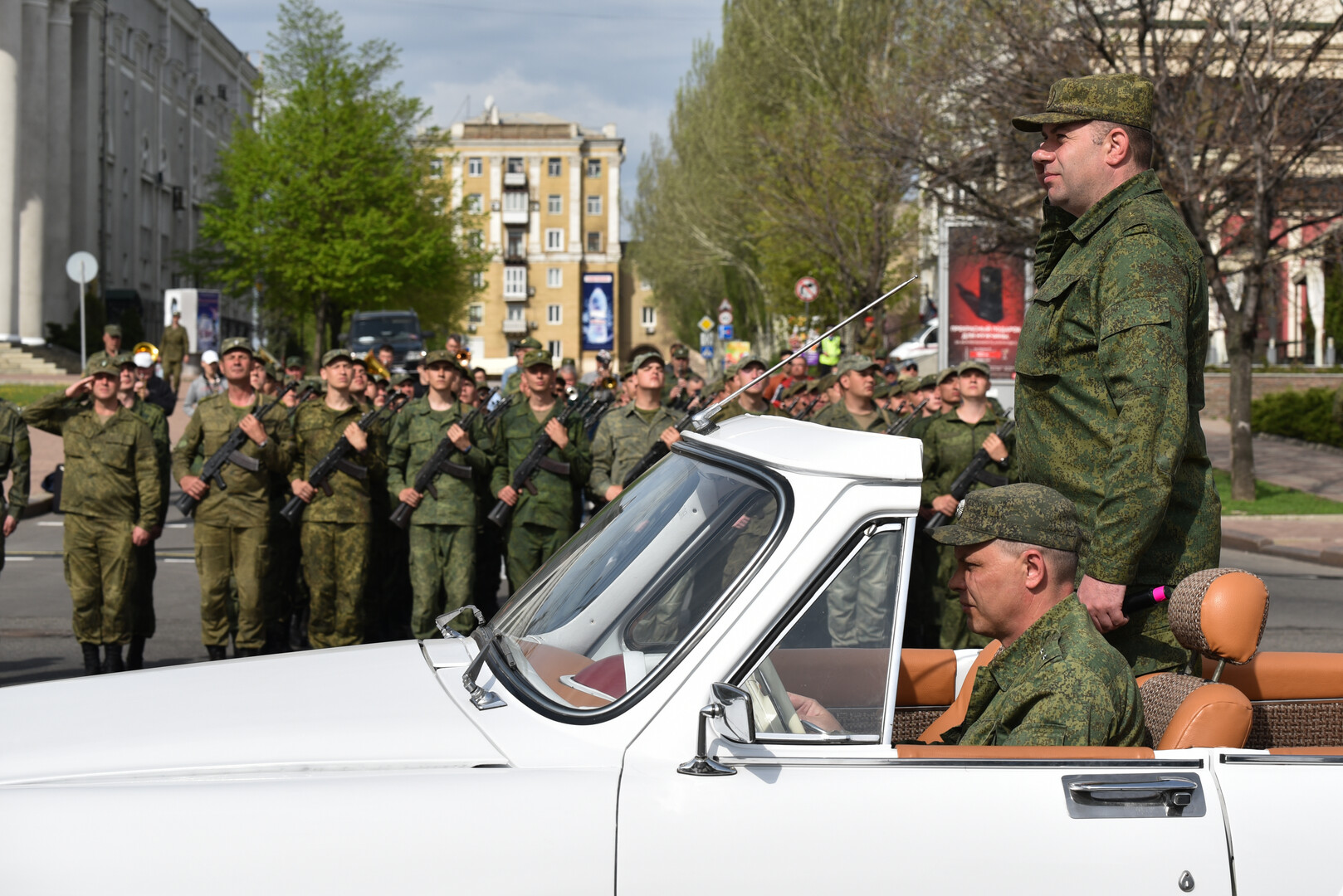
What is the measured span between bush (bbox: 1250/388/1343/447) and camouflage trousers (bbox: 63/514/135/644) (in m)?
23.5

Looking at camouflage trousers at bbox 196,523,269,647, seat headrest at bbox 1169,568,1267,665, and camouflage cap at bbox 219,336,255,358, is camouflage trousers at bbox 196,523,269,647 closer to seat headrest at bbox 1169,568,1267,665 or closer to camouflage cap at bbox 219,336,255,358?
camouflage cap at bbox 219,336,255,358

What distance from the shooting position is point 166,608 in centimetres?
1128

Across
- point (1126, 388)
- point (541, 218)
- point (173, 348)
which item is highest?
point (541, 218)

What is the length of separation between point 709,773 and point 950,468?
7137 mm

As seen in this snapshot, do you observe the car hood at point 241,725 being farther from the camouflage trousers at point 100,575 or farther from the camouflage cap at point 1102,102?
the camouflage trousers at point 100,575

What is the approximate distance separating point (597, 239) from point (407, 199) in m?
72.1

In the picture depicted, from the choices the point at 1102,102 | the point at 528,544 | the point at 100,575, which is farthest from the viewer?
the point at 528,544

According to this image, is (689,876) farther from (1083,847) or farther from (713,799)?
(1083,847)

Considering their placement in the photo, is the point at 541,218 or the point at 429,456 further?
the point at 541,218

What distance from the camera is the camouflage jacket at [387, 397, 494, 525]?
899 cm

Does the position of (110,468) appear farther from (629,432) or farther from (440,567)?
(629,432)

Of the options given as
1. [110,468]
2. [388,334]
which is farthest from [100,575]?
[388,334]

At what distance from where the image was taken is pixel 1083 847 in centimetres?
246

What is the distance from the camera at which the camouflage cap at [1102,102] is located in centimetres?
338
